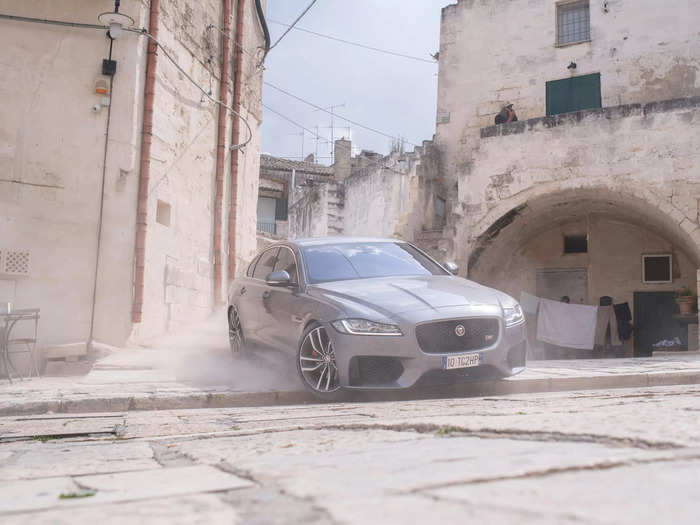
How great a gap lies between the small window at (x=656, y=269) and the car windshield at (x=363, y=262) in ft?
43.5

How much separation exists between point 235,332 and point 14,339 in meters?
3.01

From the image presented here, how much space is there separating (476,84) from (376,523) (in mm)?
22378

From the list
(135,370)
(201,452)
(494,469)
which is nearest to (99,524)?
(494,469)

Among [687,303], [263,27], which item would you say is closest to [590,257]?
[687,303]

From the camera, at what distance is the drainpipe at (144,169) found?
9992mm

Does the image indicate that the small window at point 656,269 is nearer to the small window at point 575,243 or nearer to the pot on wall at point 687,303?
the small window at point 575,243

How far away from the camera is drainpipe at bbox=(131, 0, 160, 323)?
9992mm

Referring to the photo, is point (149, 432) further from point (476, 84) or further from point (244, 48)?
point (476, 84)

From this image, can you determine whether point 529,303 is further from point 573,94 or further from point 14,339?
point 14,339

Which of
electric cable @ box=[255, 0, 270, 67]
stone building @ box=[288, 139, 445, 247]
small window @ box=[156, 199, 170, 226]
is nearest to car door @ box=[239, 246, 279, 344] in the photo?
small window @ box=[156, 199, 170, 226]

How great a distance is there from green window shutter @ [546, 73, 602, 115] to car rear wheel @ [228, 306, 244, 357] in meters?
16.0

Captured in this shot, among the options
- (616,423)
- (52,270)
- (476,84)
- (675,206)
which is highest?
(476,84)

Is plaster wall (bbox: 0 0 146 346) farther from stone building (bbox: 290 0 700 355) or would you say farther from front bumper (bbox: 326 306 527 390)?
stone building (bbox: 290 0 700 355)

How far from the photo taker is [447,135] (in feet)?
74.9
